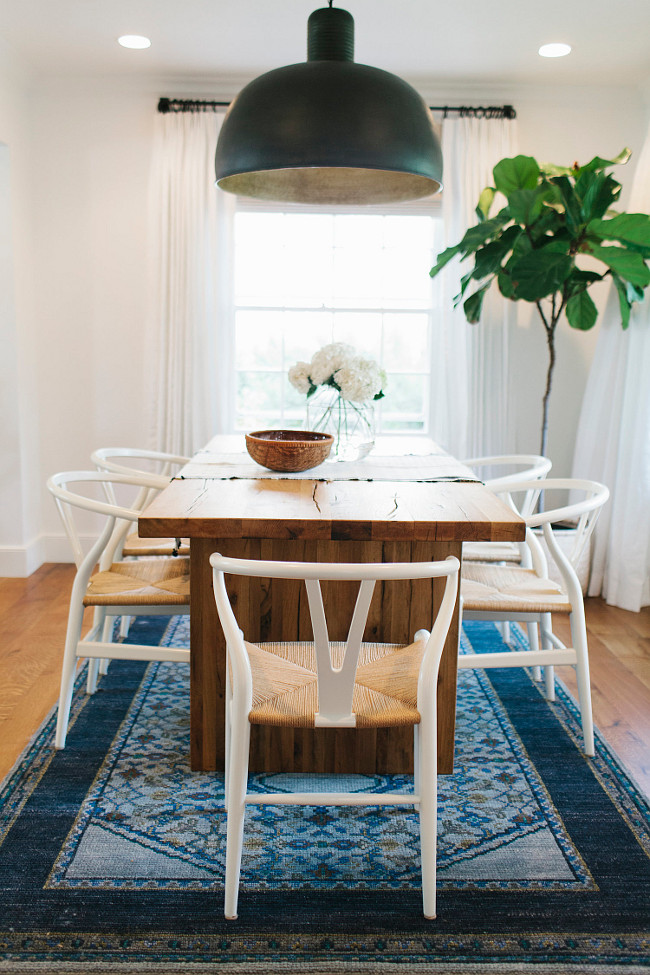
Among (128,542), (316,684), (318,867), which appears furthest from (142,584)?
(318,867)

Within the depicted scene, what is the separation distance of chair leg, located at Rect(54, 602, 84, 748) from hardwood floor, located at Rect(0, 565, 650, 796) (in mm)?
158

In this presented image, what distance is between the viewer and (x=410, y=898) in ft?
6.23

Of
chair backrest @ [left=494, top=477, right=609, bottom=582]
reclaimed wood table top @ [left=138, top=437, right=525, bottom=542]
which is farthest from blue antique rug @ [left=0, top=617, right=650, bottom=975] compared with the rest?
reclaimed wood table top @ [left=138, top=437, right=525, bottom=542]

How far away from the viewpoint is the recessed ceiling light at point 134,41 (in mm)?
3769

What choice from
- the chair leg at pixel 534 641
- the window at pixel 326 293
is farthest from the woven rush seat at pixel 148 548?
the window at pixel 326 293

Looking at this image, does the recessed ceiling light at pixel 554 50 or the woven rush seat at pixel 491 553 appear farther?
the recessed ceiling light at pixel 554 50

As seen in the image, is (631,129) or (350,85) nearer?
(350,85)

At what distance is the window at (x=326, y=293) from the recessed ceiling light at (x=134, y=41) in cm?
94

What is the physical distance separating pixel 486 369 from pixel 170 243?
1854 mm

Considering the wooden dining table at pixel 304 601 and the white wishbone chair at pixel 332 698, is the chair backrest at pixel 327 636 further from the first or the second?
the wooden dining table at pixel 304 601

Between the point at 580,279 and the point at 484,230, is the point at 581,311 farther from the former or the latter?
the point at 484,230

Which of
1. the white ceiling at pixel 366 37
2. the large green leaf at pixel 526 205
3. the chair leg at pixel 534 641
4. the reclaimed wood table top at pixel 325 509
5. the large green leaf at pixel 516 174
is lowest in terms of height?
the chair leg at pixel 534 641

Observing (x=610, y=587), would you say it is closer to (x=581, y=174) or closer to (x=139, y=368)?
(x=581, y=174)

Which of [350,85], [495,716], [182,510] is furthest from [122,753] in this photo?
[350,85]
